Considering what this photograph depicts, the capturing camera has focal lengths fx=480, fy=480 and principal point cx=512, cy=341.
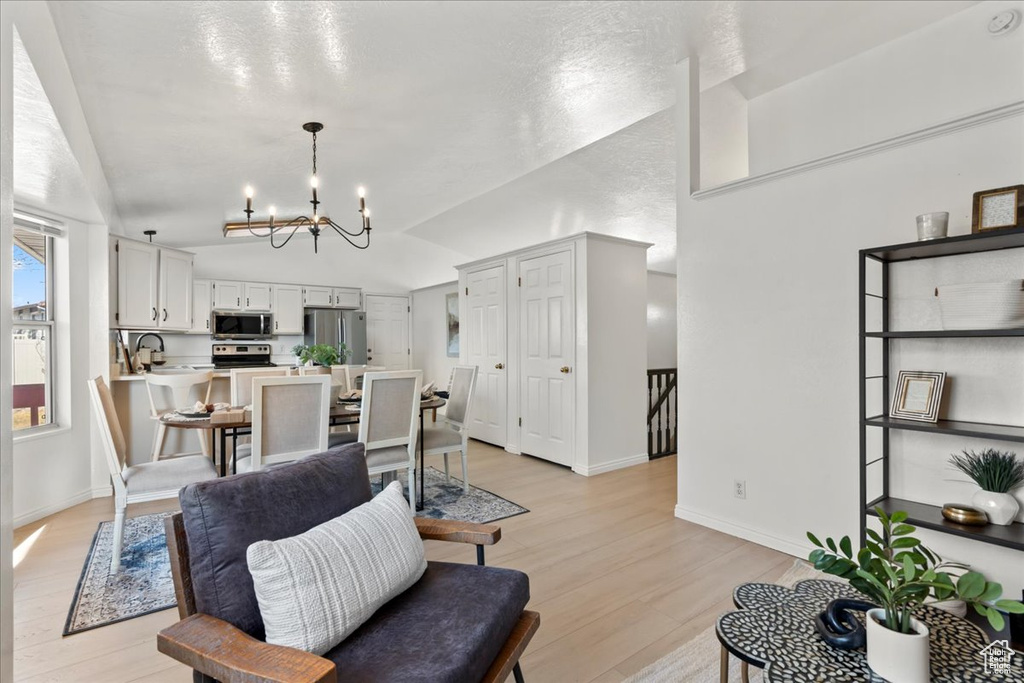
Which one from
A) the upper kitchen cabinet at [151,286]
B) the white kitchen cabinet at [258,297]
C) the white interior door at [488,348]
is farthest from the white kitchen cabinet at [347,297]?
the white interior door at [488,348]

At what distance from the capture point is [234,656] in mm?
1016

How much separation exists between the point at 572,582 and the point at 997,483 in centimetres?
186

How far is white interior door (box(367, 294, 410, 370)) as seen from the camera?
8461mm

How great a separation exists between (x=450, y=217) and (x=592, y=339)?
10.9 ft

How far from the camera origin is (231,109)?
2809mm

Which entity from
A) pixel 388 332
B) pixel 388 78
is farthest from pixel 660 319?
pixel 388 78

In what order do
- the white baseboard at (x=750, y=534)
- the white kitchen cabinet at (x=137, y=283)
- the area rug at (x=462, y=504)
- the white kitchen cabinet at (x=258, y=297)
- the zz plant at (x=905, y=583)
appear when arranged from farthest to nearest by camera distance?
the white kitchen cabinet at (x=258, y=297) < the white kitchen cabinet at (x=137, y=283) < the area rug at (x=462, y=504) < the white baseboard at (x=750, y=534) < the zz plant at (x=905, y=583)

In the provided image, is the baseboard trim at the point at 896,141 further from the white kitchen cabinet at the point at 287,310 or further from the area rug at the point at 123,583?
the white kitchen cabinet at the point at 287,310

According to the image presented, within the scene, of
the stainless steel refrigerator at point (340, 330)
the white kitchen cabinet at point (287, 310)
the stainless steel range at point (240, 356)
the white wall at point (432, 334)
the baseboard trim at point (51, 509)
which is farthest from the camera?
the white wall at point (432, 334)

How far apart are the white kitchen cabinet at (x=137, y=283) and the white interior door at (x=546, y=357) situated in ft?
11.6

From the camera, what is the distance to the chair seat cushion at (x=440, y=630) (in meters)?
1.12

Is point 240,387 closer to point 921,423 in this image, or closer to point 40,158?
point 40,158

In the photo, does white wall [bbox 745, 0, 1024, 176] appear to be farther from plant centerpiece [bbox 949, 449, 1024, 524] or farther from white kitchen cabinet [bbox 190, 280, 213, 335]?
white kitchen cabinet [bbox 190, 280, 213, 335]

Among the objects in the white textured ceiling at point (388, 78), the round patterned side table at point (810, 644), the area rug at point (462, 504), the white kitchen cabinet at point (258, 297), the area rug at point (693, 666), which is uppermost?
the white textured ceiling at point (388, 78)
